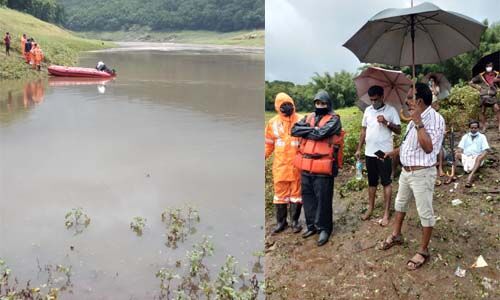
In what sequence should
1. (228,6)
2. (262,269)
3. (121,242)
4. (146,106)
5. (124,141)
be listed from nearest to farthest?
(262,269) < (121,242) < (124,141) < (146,106) < (228,6)

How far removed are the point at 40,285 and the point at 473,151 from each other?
4129mm

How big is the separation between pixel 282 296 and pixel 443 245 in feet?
4.09

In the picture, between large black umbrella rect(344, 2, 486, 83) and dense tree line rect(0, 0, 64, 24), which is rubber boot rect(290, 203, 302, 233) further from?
dense tree line rect(0, 0, 64, 24)

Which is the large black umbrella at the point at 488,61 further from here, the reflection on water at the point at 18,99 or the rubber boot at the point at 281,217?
the reflection on water at the point at 18,99

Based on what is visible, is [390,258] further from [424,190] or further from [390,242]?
[424,190]

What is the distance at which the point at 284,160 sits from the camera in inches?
175

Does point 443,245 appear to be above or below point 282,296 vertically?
above

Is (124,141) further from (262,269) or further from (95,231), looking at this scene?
(262,269)

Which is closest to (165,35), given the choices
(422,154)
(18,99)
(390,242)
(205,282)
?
(18,99)

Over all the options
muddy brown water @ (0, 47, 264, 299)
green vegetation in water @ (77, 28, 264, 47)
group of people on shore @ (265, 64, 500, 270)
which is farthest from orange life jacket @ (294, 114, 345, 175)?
green vegetation in water @ (77, 28, 264, 47)

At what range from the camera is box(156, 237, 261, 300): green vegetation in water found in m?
4.02

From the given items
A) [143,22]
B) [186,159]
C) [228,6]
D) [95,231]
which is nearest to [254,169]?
[186,159]

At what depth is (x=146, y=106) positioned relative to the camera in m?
12.1

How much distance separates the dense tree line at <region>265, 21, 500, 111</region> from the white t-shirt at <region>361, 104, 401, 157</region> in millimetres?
1796
